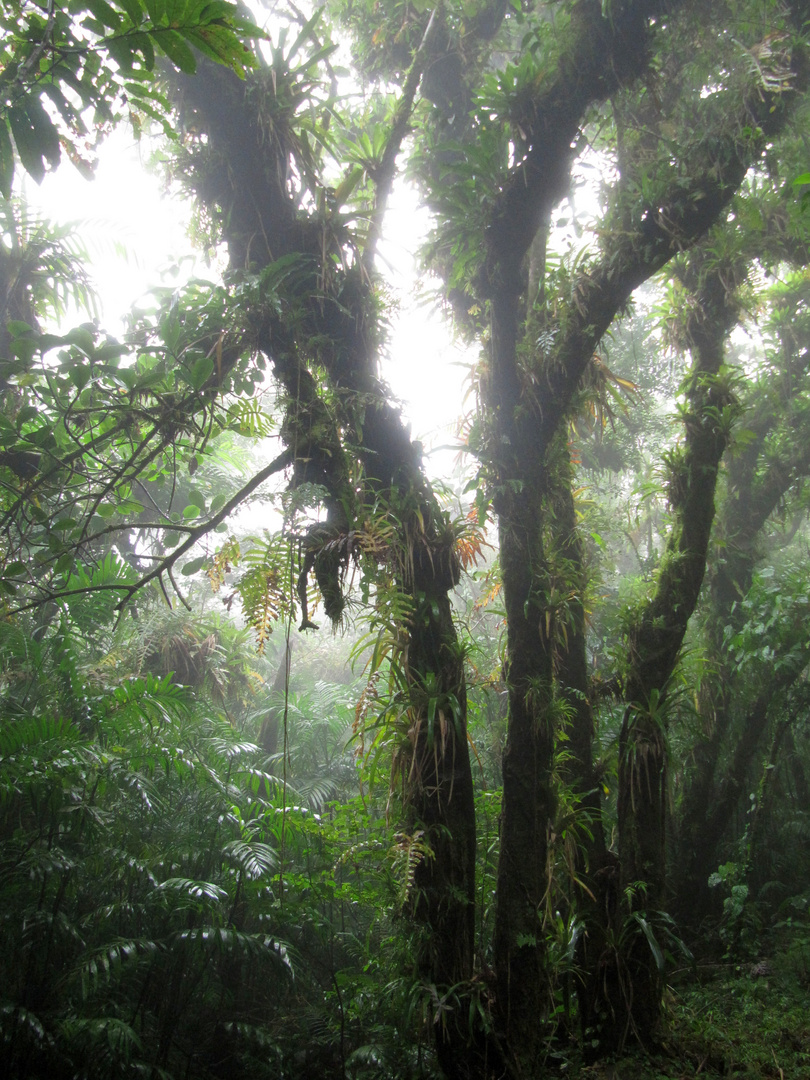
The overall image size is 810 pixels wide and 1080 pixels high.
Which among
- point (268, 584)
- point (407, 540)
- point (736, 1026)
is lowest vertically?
point (736, 1026)

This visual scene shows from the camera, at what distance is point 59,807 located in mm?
3377

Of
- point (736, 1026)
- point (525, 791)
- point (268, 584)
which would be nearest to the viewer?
point (268, 584)

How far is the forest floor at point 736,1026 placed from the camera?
8.39ft

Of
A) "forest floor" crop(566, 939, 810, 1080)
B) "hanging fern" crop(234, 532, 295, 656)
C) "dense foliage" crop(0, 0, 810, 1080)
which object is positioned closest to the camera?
"hanging fern" crop(234, 532, 295, 656)

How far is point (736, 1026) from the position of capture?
10.3 feet

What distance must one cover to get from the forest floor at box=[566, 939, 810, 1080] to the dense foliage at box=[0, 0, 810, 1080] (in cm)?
3

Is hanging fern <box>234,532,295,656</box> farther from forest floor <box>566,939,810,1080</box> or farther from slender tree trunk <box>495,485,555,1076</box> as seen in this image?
forest floor <box>566,939,810,1080</box>

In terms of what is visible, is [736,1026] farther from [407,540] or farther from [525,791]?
[407,540]

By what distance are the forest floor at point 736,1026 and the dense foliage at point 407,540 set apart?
0.10ft

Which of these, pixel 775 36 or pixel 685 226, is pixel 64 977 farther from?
pixel 775 36

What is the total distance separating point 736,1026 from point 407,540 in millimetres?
2853

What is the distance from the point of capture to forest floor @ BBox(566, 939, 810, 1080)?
101 inches

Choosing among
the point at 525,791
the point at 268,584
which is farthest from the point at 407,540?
the point at 525,791

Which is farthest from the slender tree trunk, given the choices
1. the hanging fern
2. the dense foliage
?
the hanging fern
